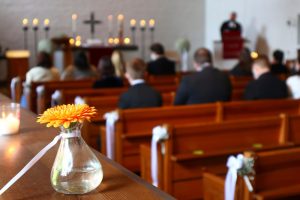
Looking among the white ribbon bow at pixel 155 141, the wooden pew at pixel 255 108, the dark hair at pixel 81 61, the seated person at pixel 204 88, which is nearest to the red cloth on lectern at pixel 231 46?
A: the dark hair at pixel 81 61

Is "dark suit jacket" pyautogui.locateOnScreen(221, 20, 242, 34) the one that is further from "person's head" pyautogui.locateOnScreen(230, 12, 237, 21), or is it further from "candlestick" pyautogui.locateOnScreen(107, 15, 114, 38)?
"candlestick" pyautogui.locateOnScreen(107, 15, 114, 38)

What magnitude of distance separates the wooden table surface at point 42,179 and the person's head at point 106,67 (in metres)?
4.31

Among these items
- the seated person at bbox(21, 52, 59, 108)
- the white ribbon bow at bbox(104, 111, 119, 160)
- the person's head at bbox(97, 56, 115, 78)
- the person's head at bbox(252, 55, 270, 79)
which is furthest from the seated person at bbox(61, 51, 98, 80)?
the white ribbon bow at bbox(104, 111, 119, 160)

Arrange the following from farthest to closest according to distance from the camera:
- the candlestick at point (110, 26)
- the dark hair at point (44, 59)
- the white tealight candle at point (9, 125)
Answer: the candlestick at point (110, 26)
the dark hair at point (44, 59)
the white tealight candle at point (9, 125)

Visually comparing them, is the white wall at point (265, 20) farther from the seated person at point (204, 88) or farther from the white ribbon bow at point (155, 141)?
the white ribbon bow at point (155, 141)

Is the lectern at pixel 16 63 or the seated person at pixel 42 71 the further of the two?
the lectern at pixel 16 63

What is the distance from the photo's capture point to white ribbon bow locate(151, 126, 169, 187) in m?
3.44

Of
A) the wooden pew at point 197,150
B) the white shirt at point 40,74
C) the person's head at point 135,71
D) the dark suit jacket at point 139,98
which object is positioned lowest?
the wooden pew at point 197,150

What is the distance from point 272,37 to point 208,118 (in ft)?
26.0

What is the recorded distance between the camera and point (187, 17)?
48.5 feet

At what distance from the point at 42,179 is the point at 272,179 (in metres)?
1.63

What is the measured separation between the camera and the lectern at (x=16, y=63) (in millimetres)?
11000

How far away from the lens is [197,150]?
3.67m

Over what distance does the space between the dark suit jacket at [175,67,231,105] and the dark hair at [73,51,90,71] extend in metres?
2.35
